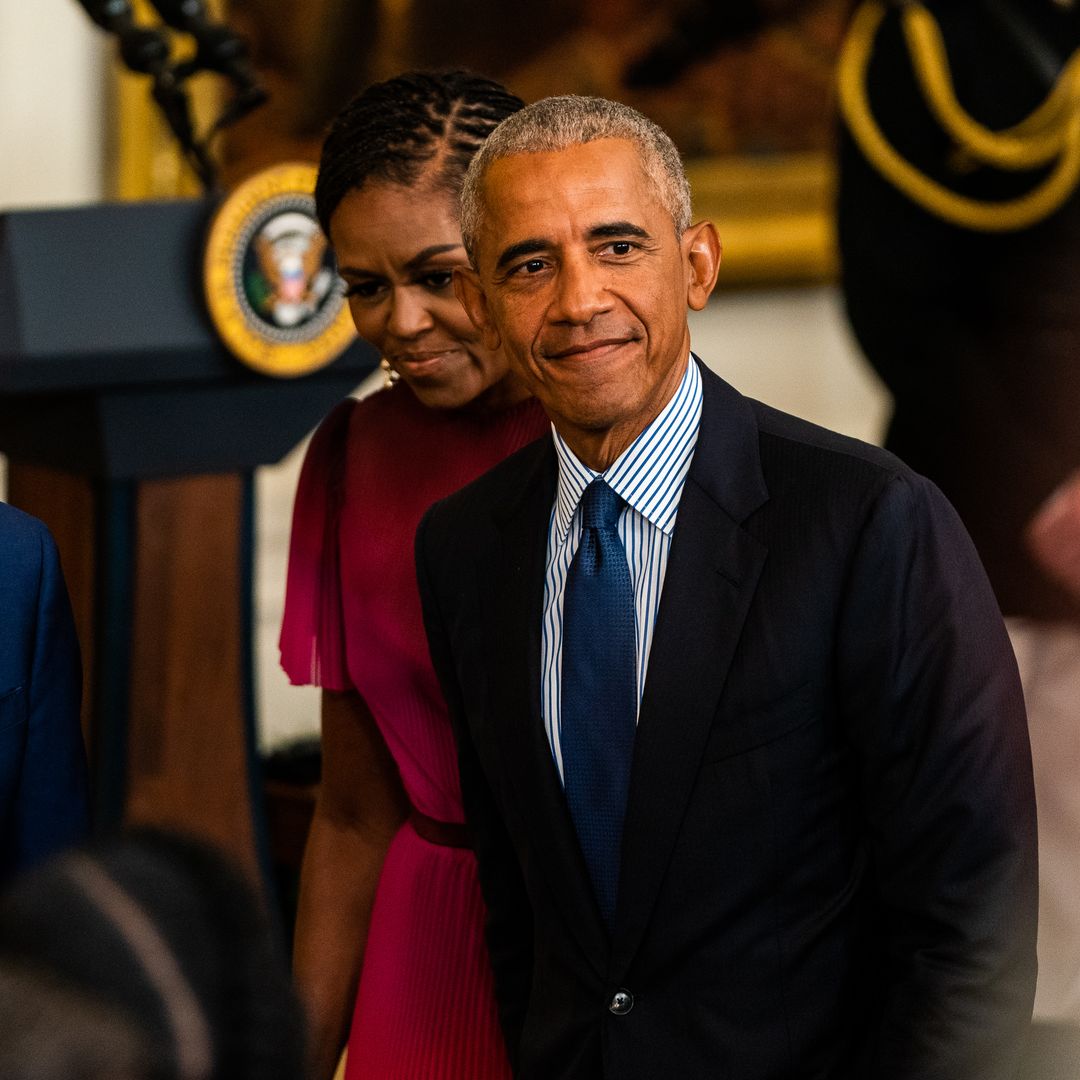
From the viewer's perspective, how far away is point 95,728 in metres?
2.74

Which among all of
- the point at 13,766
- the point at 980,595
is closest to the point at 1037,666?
the point at 980,595

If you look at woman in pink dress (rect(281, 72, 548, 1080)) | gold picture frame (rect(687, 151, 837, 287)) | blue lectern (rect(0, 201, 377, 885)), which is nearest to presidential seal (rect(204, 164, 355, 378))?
blue lectern (rect(0, 201, 377, 885))

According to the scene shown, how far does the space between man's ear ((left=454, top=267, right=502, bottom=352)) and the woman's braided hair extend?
11 cm

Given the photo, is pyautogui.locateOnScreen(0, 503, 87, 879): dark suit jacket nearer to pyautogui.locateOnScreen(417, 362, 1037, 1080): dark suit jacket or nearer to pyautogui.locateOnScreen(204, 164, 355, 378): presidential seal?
pyautogui.locateOnScreen(417, 362, 1037, 1080): dark suit jacket

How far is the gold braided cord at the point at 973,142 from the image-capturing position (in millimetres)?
2783

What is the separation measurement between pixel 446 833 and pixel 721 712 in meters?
0.38

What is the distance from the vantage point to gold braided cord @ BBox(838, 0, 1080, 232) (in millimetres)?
2783

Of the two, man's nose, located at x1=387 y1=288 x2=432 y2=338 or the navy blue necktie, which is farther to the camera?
man's nose, located at x1=387 y1=288 x2=432 y2=338

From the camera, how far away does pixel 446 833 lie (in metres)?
1.39

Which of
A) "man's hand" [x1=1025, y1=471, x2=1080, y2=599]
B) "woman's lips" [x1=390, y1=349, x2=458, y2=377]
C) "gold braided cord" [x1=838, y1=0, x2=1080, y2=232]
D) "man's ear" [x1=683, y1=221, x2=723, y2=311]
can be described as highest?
"gold braided cord" [x1=838, y1=0, x2=1080, y2=232]

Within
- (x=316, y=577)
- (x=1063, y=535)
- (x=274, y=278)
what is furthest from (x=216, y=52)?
(x=1063, y=535)

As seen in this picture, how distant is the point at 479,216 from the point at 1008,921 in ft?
1.83

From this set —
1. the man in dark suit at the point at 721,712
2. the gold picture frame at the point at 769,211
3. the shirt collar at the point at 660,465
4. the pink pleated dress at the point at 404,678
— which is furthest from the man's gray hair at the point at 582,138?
the gold picture frame at the point at 769,211

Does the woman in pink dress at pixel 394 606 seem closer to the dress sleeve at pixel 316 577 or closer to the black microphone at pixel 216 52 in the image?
the dress sleeve at pixel 316 577
